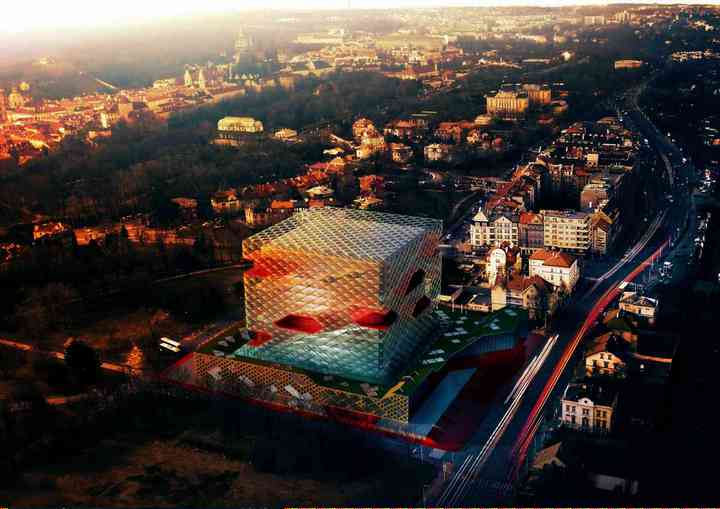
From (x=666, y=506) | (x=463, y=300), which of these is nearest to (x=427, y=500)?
(x=666, y=506)

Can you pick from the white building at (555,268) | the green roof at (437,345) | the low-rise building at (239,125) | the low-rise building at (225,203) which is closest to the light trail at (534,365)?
the green roof at (437,345)

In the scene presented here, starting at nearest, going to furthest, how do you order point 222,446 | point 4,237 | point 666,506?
point 666,506
point 222,446
point 4,237

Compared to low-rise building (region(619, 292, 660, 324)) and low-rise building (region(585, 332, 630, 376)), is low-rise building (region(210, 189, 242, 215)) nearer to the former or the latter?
low-rise building (region(619, 292, 660, 324))

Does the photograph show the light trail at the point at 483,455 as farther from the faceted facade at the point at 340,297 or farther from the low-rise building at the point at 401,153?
the low-rise building at the point at 401,153

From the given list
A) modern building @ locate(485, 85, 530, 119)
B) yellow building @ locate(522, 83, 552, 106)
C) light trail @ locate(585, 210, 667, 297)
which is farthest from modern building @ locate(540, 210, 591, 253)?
yellow building @ locate(522, 83, 552, 106)

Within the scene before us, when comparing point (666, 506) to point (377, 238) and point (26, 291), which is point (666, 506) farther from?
point (26, 291)

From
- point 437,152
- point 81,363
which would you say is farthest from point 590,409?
point 437,152

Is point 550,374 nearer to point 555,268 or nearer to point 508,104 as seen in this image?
point 555,268
